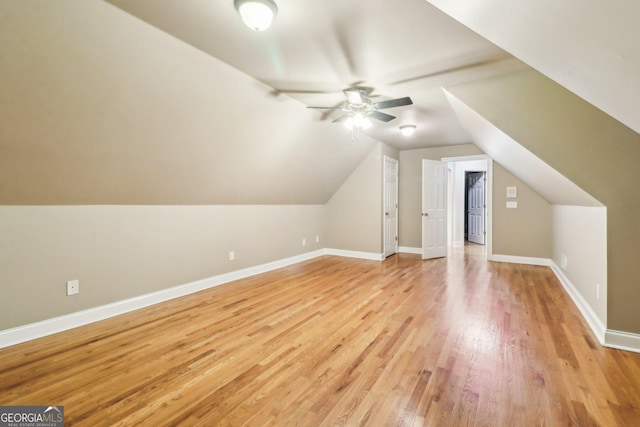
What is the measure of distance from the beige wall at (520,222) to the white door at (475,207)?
2.44 metres

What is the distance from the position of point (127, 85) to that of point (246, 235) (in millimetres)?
2750

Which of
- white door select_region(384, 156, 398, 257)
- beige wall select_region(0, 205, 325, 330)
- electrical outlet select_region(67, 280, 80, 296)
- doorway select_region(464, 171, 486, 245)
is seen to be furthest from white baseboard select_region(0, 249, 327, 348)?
doorway select_region(464, 171, 486, 245)

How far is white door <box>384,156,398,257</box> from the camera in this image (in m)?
5.88

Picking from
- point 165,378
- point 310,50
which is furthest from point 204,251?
point 310,50

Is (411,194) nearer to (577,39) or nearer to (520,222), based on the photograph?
(520,222)

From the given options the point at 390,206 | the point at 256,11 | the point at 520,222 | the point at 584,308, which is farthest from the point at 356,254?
the point at 256,11

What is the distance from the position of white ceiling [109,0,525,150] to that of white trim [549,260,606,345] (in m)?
2.43

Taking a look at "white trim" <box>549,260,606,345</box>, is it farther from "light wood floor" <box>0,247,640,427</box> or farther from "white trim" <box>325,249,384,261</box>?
"white trim" <box>325,249,384,261</box>

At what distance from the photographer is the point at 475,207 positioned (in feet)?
27.5

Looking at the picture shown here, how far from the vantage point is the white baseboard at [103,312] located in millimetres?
2395

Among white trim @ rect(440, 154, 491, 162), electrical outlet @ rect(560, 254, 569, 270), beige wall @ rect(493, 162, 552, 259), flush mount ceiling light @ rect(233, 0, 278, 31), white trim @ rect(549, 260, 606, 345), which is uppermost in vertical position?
flush mount ceiling light @ rect(233, 0, 278, 31)

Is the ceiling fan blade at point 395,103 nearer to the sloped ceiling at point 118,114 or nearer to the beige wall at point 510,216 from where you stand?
the sloped ceiling at point 118,114

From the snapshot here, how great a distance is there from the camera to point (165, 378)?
1.91 metres

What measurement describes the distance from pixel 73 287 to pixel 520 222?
6752mm
